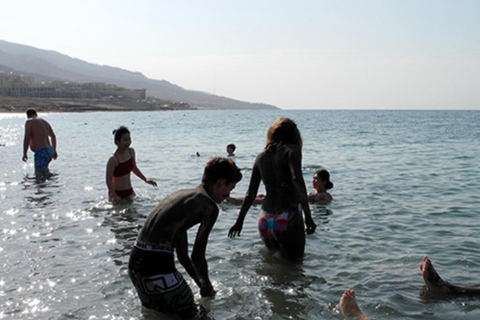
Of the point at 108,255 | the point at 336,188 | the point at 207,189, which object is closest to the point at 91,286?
the point at 108,255

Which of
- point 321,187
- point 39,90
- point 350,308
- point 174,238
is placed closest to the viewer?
point 174,238

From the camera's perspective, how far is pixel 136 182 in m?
15.1

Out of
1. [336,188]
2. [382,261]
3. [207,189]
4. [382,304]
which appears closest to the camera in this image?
[207,189]

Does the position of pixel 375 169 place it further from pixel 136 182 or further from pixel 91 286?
pixel 91 286

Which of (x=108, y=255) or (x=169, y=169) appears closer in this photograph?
(x=108, y=255)

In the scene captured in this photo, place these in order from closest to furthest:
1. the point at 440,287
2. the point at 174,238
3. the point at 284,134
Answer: the point at 174,238
the point at 440,287
the point at 284,134

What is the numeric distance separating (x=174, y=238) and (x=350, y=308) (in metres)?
2.04

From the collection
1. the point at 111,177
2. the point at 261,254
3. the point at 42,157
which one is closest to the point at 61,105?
the point at 42,157

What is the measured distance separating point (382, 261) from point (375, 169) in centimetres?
1113

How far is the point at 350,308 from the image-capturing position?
5277 millimetres

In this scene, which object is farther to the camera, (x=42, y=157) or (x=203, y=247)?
(x=42, y=157)

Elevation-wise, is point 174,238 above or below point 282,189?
below

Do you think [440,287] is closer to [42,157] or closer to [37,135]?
[37,135]

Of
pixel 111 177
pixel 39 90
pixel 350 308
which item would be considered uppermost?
pixel 39 90
